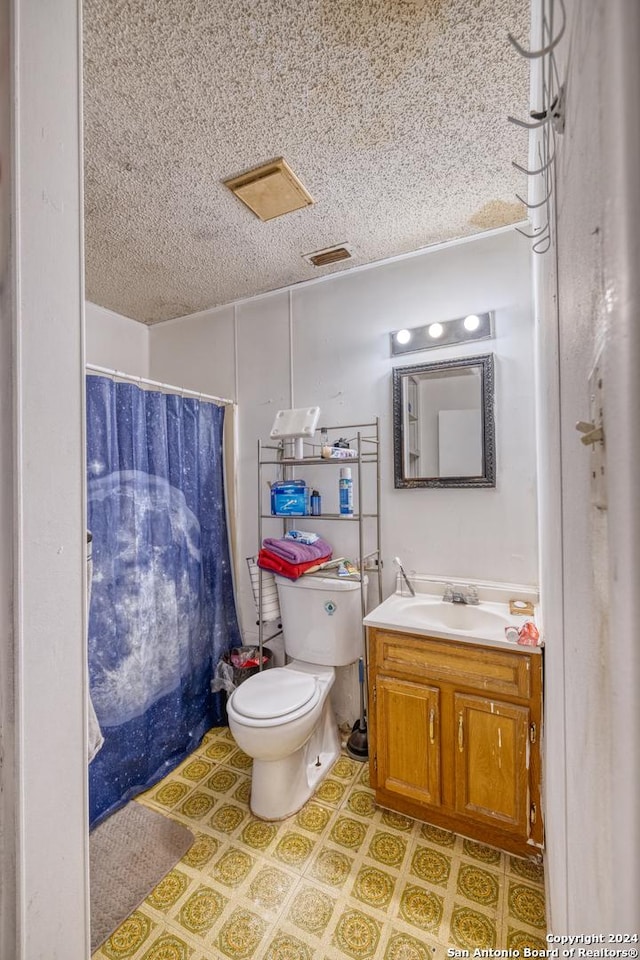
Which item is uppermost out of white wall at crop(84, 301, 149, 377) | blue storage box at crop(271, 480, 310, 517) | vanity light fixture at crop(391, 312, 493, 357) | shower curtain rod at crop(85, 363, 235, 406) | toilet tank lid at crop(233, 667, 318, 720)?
white wall at crop(84, 301, 149, 377)

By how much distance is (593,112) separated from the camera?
0.37m

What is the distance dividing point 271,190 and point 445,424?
3.99ft

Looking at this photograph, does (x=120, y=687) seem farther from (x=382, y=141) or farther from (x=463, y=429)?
(x=382, y=141)

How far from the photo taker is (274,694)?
176 cm

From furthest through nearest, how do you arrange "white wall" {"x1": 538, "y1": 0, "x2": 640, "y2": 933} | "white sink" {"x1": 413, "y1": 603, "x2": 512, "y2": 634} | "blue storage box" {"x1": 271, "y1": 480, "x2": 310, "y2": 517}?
"blue storage box" {"x1": 271, "y1": 480, "x2": 310, "y2": 517} < "white sink" {"x1": 413, "y1": 603, "x2": 512, "y2": 634} < "white wall" {"x1": 538, "y1": 0, "x2": 640, "y2": 933}

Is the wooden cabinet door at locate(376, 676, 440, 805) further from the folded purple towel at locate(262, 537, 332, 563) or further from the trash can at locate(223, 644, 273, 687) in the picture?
the trash can at locate(223, 644, 273, 687)

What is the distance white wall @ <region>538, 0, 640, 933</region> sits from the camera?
28 cm

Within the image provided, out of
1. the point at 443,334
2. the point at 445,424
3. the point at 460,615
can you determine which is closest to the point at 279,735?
the point at 460,615

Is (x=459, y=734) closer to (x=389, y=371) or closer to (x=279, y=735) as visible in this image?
(x=279, y=735)

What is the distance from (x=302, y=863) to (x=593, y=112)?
6.72ft

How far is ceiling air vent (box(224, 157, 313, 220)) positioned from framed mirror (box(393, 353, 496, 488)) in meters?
0.85

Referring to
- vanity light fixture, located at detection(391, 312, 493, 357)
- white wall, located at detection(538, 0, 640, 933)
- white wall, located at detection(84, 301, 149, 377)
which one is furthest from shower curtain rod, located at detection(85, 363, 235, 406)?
white wall, located at detection(538, 0, 640, 933)

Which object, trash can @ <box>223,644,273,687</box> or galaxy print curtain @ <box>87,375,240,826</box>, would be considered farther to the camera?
trash can @ <box>223,644,273,687</box>

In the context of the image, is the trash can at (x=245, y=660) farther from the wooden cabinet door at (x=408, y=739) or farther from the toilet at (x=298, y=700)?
the wooden cabinet door at (x=408, y=739)
